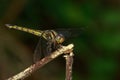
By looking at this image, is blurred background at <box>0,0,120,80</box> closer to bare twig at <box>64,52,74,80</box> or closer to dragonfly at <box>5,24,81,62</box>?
dragonfly at <box>5,24,81,62</box>

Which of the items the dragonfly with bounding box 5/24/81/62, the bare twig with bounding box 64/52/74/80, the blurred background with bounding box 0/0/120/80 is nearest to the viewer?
the bare twig with bounding box 64/52/74/80

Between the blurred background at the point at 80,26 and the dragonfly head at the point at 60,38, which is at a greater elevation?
the blurred background at the point at 80,26

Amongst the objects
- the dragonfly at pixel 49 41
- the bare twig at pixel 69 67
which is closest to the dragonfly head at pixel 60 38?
the dragonfly at pixel 49 41

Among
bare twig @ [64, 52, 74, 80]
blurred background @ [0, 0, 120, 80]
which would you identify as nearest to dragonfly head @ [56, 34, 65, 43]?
bare twig @ [64, 52, 74, 80]

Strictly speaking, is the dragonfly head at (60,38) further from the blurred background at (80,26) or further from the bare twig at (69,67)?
the blurred background at (80,26)

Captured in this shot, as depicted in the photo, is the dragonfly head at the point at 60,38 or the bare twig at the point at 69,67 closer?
the bare twig at the point at 69,67

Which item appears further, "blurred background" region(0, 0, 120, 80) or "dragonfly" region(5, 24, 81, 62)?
"blurred background" region(0, 0, 120, 80)

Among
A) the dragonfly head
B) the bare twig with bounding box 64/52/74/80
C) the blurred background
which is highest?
the blurred background

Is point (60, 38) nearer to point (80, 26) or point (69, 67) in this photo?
point (69, 67)

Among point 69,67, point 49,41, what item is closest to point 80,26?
point 49,41
